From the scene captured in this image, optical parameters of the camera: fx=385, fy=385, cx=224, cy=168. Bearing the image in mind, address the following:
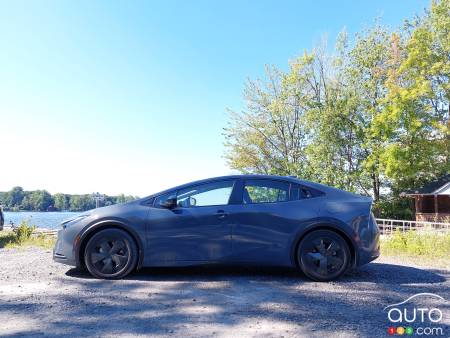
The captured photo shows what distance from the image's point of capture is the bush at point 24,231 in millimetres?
10291

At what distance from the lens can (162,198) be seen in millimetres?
5102

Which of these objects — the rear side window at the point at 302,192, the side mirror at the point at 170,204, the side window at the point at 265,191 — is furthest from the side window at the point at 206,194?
the rear side window at the point at 302,192

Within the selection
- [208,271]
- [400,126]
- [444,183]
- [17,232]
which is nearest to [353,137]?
[400,126]

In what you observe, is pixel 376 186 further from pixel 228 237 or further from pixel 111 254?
pixel 111 254

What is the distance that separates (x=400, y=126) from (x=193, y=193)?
2443 centimetres

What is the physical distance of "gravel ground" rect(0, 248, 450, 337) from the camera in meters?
3.02

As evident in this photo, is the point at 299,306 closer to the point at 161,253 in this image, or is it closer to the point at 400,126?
the point at 161,253

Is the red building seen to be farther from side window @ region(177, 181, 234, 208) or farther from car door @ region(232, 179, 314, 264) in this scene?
side window @ region(177, 181, 234, 208)

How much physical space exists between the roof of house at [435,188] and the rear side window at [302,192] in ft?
79.8

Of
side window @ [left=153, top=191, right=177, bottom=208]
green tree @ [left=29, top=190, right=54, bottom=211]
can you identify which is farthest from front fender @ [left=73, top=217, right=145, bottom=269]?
green tree @ [left=29, top=190, right=54, bottom=211]

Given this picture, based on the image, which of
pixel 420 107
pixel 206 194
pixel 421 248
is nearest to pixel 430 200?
pixel 420 107

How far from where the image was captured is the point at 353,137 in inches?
1226

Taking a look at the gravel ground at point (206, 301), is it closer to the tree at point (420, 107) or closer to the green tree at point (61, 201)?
the tree at point (420, 107)

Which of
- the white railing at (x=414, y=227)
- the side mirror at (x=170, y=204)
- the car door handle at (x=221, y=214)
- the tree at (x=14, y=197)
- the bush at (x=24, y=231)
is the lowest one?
Answer: the bush at (x=24, y=231)
